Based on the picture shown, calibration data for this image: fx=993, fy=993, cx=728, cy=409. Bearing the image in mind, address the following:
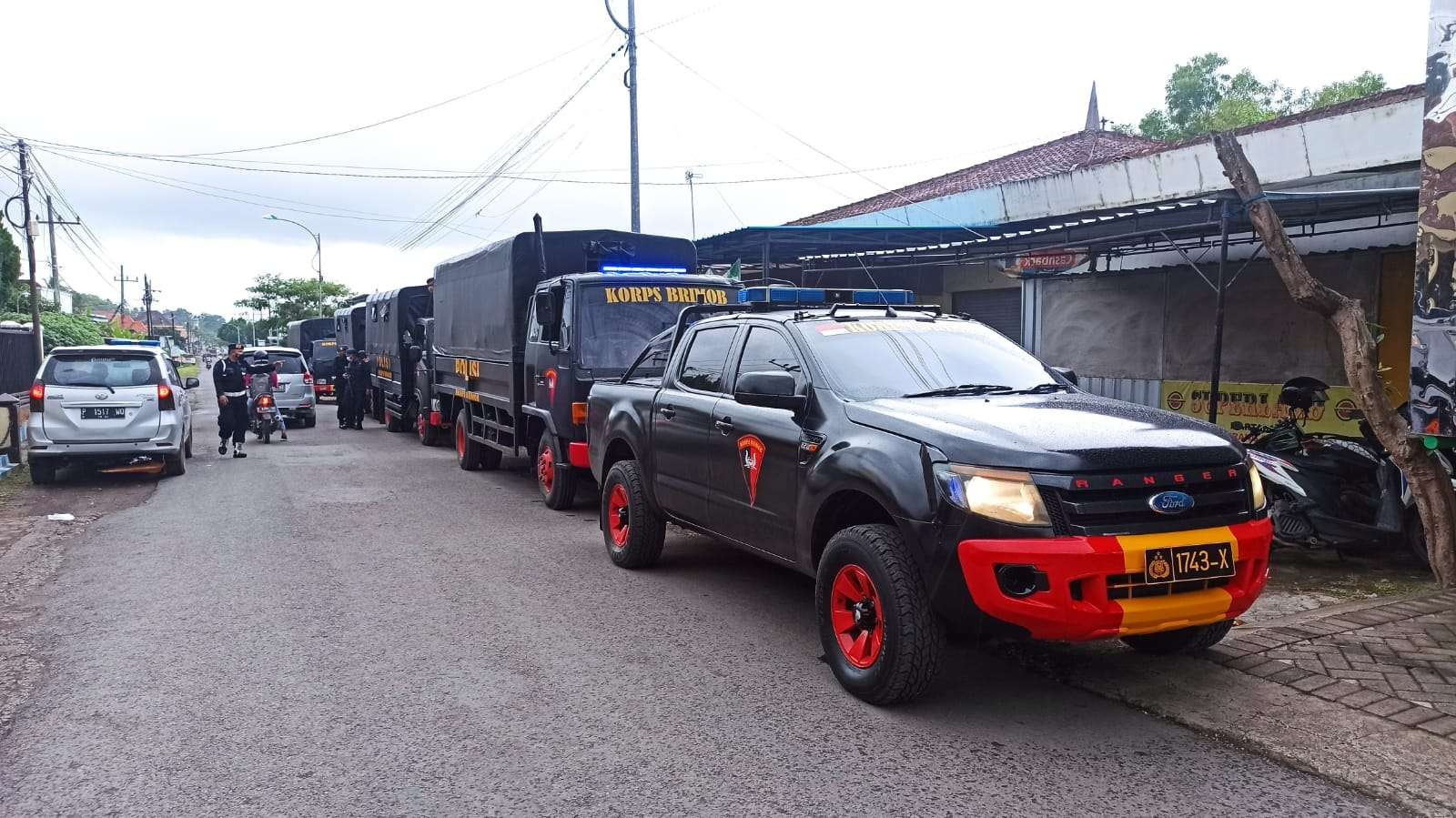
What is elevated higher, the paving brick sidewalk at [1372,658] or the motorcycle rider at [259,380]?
the motorcycle rider at [259,380]

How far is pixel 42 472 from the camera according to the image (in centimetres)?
1182

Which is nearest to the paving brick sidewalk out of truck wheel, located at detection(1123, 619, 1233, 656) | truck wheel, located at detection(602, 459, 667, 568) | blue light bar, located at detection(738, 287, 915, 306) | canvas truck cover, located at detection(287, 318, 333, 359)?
truck wheel, located at detection(1123, 619, 1233, 656)

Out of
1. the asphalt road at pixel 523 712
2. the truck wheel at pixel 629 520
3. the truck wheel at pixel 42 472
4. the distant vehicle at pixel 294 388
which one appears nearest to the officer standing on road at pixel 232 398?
the truck wheel at pixel 42 472

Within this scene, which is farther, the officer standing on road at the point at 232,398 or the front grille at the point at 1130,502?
the officer standing on road at the point at 232,398

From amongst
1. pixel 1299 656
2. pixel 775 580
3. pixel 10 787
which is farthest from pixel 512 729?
pixel 1299 656

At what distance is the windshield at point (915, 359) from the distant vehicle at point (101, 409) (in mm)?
9478

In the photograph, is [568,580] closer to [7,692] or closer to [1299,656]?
[7,692]

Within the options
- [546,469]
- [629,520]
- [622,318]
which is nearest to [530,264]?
[622,318]

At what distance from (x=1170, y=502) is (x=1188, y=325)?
34.8 ft

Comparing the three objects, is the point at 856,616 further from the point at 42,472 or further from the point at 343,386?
the point at 343,386

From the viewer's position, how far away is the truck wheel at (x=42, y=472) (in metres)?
11.7

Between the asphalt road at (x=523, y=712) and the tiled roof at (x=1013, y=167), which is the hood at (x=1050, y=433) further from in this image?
the tiled roof at (x=1013, y=167)

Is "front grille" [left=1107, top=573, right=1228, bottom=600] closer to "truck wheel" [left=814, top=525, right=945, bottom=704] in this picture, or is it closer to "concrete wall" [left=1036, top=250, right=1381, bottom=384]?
"truck wheel" [left=814, top=525, right=945, bottom=704]

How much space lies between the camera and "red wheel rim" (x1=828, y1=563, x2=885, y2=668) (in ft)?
14.8
